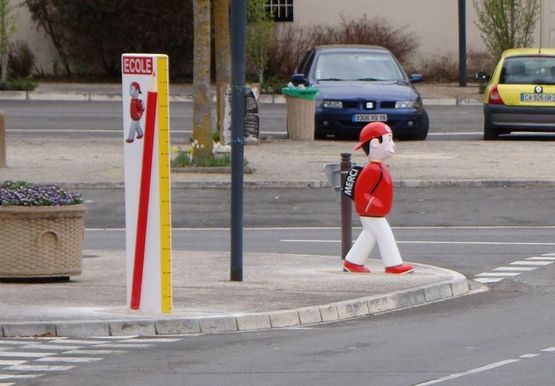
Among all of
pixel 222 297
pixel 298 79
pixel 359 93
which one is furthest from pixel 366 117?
pixel 222 297

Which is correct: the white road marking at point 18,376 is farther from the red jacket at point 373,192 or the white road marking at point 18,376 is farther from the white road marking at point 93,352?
the red jacket at point 373,192

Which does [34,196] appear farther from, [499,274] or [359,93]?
[359,93]

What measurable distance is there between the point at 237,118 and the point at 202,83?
10.1 metres

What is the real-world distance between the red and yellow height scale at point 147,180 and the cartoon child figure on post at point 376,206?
2.66m

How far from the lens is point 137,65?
36.2 feet

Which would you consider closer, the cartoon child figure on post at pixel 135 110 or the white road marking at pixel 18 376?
the white road marking at pixel 18 376

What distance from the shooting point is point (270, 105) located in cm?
3709

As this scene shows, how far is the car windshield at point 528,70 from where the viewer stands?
27.4 meters

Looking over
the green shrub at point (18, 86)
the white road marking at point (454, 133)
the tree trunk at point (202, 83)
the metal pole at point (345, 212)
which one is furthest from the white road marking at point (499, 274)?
the green shrub at point (18, 86)

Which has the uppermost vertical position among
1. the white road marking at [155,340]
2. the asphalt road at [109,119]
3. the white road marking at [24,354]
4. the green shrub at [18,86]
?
the green shrub at [18,86]

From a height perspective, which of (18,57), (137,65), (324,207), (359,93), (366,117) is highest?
(137,65)

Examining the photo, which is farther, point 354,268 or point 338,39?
point 338,39

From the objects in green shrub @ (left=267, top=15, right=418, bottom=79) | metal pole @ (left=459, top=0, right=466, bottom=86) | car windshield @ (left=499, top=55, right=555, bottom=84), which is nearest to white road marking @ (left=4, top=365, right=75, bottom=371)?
car windshield @ (left=499, top=55, right=555, bottom=84)

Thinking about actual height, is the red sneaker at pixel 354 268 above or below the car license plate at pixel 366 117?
below
